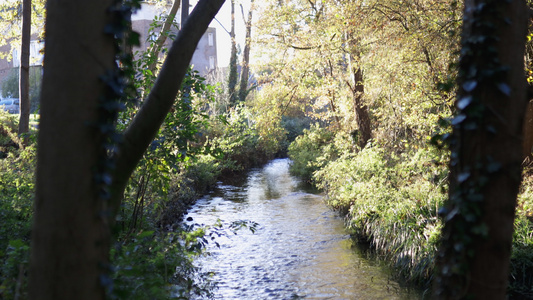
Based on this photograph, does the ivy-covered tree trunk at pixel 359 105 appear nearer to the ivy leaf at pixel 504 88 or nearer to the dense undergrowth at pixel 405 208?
the dense undergrowth at pixel 405 208

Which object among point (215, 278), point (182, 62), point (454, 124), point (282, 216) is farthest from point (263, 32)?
point (454, 124)

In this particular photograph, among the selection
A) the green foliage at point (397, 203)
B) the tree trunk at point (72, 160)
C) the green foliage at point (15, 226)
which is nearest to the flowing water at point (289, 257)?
the green foliage at point (397, 203)

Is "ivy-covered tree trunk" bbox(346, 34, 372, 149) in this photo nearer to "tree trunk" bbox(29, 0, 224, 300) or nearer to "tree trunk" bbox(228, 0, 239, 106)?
"tree trunk" bbox(29, 0, 224, 300)

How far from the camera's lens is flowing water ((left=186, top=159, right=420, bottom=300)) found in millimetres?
6941

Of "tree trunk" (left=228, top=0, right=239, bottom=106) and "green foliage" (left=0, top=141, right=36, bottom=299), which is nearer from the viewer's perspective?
"green foliage" (left=0, top=141, right=36, bottom=299)

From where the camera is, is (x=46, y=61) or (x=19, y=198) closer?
(x=46, y=61)

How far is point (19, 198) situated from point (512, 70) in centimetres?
624

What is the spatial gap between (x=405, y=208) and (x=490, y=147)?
5.69 m

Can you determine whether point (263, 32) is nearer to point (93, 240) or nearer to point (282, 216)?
point (282, 216)

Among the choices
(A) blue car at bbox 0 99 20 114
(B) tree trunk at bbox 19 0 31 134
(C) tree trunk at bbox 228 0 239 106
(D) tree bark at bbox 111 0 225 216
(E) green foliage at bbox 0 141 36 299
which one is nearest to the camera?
(E) green foliage at bbox 0 141 36 299

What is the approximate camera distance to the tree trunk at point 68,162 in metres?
2.31

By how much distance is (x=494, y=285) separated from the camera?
2695 millimetres

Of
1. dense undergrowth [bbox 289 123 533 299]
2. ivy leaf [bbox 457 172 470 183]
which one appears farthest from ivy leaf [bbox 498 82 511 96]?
dense undergrowth [bbox 289 123 533 299]

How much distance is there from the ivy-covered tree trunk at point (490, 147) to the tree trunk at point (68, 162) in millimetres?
2061
